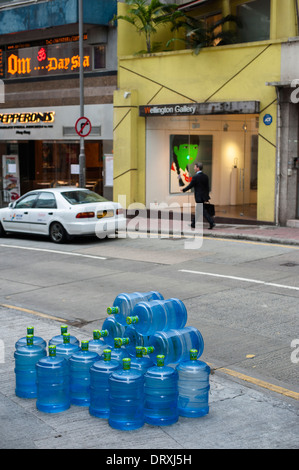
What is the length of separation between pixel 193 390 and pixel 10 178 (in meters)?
24.6

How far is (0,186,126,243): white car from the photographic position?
17391 mm

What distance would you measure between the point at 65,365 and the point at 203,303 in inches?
187

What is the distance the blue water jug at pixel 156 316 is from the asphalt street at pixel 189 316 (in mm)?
800

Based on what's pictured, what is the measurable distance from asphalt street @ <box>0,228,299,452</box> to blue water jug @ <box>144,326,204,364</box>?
54cm

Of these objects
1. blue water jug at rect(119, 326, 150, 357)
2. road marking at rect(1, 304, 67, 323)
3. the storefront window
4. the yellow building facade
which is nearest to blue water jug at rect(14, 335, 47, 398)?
blue water jug at rect(119, 326, 150, 357)

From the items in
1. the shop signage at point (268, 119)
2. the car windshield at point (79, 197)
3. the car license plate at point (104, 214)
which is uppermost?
the shop signage at point (268, 119)

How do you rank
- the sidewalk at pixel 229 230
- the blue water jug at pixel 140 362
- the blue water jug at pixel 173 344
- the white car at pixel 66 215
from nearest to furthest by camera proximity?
the blue water jug at pixel 140 362 < the blue water jug at pixel 173 344 < the white car at pixel 66 215 < the sidewalk at pixel 229 230

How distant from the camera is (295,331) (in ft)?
29.8

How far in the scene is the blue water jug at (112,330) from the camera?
7120 millimetres

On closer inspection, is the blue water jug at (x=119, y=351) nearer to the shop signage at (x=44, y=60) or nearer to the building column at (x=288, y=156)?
the building column at (x=288, y=156)

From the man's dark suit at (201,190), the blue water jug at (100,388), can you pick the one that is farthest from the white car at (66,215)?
the blue water jug at (100,388)

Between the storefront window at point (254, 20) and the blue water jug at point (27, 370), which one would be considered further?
the storefront window at point (254, 20)

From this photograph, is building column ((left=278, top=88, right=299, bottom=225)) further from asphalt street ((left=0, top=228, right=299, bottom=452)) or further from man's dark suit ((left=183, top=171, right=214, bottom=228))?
asphalt street ((left=0, top=228, right=299, bottom=452))
